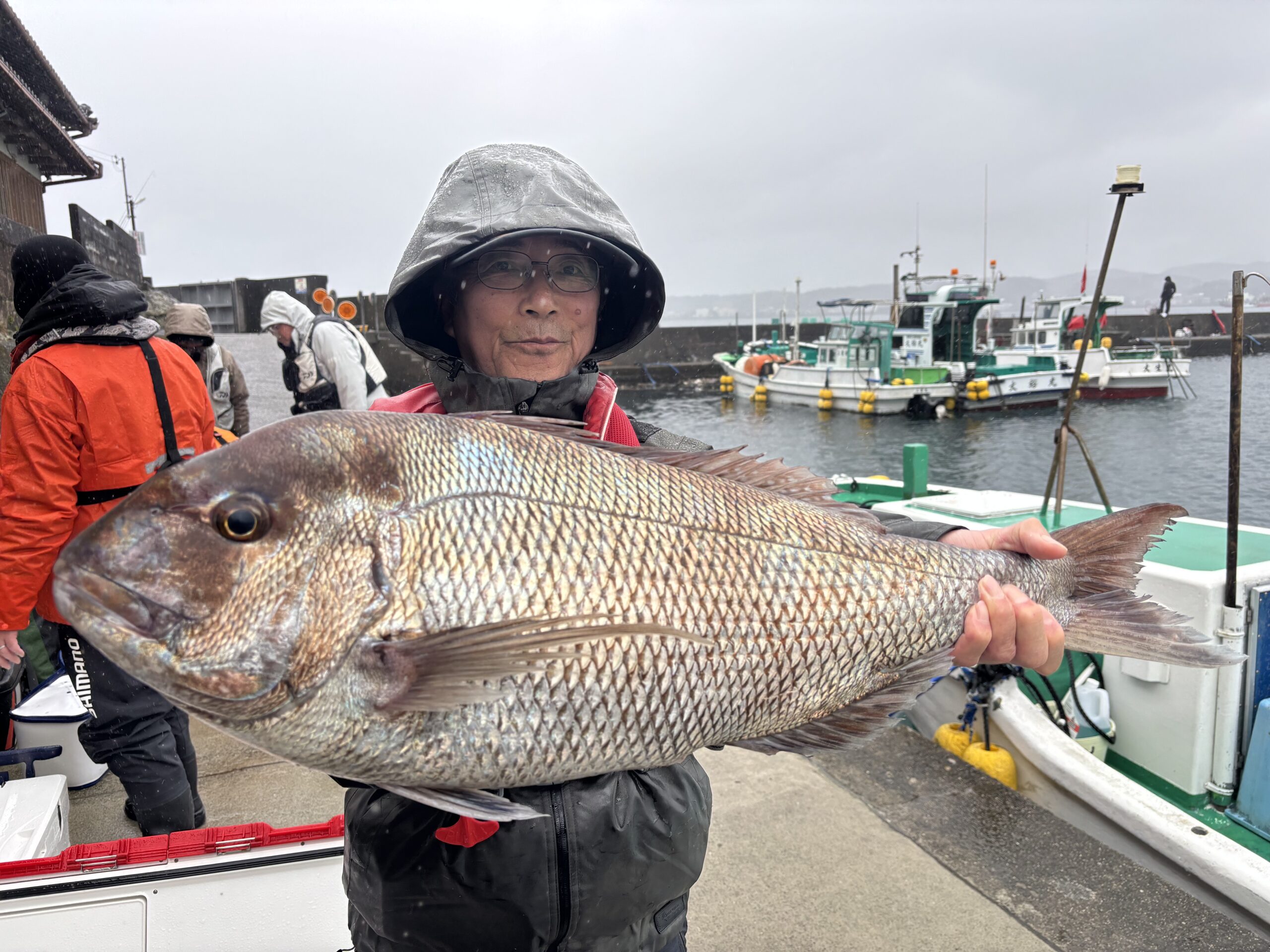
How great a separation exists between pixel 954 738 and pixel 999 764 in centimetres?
31

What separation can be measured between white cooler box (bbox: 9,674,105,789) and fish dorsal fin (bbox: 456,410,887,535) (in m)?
3.15

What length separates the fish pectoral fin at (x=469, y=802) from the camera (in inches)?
46.1

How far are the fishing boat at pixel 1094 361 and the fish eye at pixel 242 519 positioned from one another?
33.9 meters

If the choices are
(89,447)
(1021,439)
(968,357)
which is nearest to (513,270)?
(89,447)

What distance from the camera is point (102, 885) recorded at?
209cm

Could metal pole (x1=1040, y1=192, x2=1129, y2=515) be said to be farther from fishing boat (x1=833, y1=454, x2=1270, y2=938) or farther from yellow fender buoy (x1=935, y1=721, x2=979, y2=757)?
yellow fender buoy (x1=935, y1=721, x2=979, y2=757)

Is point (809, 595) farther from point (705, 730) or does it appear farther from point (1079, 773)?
point (1079, 773)

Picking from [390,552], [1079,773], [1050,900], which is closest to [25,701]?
[390,552]

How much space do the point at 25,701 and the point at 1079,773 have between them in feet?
16.8

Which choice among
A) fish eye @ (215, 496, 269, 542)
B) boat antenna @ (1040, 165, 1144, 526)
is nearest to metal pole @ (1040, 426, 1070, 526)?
boat antenna @ (1040, 165, 1144, 526)

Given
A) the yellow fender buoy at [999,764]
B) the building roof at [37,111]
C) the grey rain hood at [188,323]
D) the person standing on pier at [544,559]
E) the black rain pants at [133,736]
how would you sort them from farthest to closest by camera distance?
the building roof at [37,111] → the grey rain hood at [188,323] → the yellow fender buoy at [999,764] → the black rain pants at [133,736] → the person standing on pier at [544,559]

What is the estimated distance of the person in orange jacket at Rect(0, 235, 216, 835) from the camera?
264 cm

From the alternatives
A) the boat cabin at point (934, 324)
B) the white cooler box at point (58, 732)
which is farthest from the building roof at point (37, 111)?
the boat cabin at point (934, 324)

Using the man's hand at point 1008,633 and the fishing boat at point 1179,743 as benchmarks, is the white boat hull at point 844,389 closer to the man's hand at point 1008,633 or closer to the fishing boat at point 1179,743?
the fishing boat at point 1179,743
